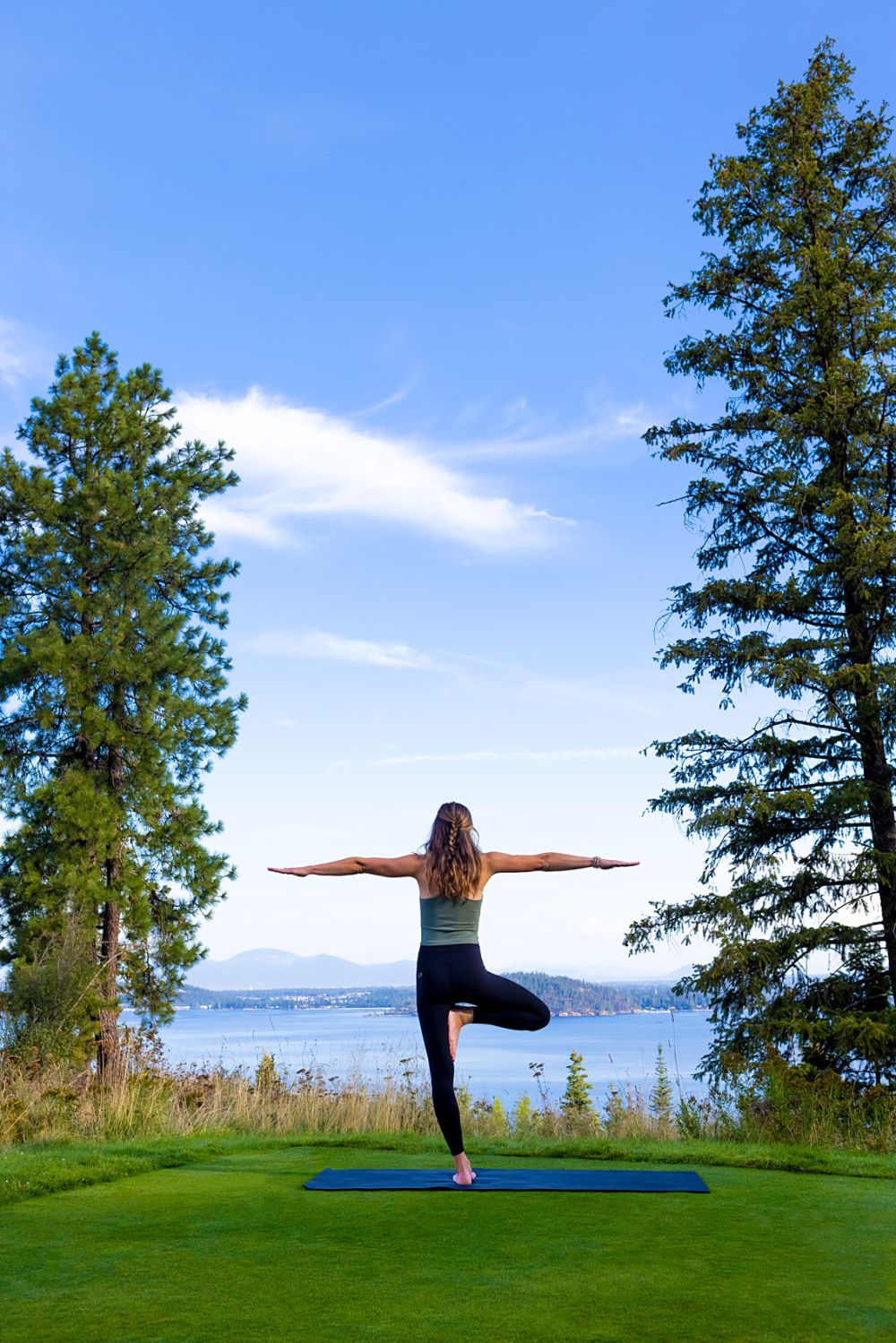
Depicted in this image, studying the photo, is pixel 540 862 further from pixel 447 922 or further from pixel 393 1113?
pixel 393 1113

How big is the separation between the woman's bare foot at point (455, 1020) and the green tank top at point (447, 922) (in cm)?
38

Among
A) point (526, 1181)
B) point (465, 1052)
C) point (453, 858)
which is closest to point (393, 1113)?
point (526, 1181)

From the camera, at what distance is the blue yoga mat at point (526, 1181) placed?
5.70 metres

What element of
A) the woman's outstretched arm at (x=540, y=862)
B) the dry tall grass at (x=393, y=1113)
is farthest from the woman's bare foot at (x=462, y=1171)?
the dry tall grass at (x=393, y=1113)

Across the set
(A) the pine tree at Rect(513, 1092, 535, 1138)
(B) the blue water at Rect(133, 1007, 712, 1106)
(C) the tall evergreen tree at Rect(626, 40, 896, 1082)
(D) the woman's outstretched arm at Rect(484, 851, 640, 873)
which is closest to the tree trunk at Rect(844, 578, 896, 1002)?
(C) the tall evergreen tree at Rect(626, 40, 896, 1082)

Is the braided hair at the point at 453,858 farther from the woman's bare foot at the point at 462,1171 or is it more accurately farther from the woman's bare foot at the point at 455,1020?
the woman's bare foot at the point at 462,1171

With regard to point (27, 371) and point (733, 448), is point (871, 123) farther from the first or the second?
point (27, 371)

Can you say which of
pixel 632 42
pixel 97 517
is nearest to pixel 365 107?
pixel 632 42

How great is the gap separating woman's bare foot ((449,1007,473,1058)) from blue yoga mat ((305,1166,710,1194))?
0.68 m

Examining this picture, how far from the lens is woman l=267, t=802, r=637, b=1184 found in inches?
227

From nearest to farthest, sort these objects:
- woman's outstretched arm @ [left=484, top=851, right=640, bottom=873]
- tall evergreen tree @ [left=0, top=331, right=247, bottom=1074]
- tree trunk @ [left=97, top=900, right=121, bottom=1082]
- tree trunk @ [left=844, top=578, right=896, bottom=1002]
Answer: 1. woman's outstretched arm @ [left=484, top=851, right=640, bottom=873]
2. tree trunk @ [left=844, top=578, right=896, bottom=1002]
3. tree trunk @ [left=97, top=900, right=121, bottom=1082]
4. tall evergreen tree @ [left=0, top=331, right=247, bottom=1074]

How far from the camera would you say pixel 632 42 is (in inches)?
616

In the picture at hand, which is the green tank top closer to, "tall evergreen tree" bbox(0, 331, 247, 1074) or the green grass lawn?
the green grass lawn

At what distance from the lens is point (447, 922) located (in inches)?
230
